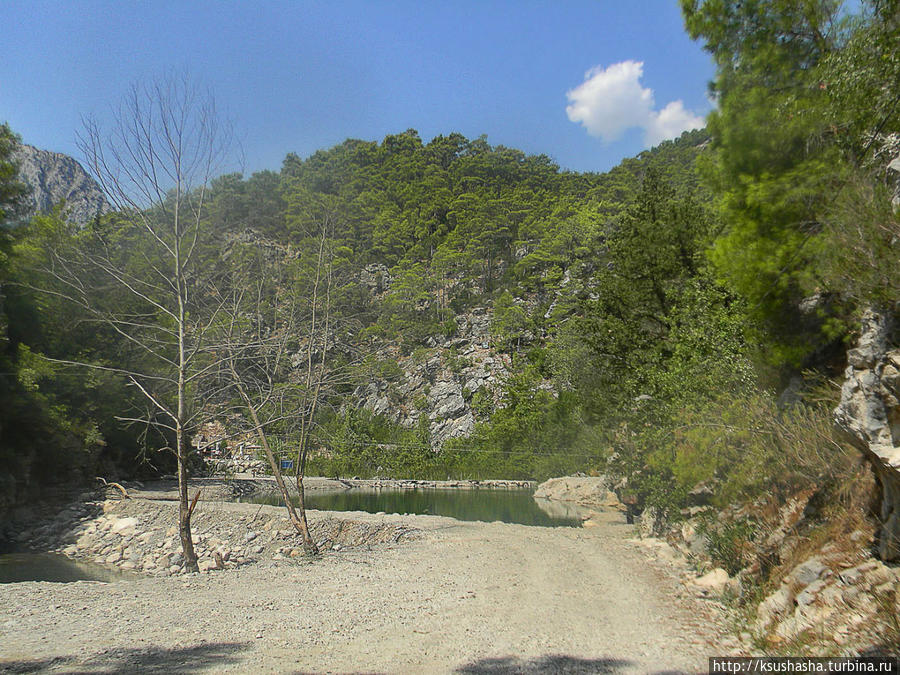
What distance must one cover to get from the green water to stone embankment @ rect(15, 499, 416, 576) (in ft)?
16.4

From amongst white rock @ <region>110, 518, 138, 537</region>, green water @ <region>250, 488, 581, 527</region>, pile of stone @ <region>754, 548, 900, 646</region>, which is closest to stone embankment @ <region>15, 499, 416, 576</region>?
white rock @ <region>110, 518, 138, 537</region>

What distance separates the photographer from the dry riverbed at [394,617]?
4277 millimetres

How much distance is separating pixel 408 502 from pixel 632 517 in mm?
11743

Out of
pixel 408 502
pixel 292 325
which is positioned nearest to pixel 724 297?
pixel 292 325

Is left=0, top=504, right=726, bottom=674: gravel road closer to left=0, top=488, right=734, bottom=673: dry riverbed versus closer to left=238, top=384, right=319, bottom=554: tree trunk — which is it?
left=0, top=488, right=734, bottom=673: dry riverbed

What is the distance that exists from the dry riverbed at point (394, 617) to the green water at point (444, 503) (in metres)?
9.43

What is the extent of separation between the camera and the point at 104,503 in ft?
55.7

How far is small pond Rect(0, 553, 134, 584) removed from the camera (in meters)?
10.8

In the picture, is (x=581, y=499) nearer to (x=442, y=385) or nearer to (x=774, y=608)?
(x=442, y=385)

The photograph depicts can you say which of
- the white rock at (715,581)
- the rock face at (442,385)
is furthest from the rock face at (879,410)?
the rock face at (442,385)

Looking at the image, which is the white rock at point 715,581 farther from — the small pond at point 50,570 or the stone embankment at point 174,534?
the small pond at point 50,570

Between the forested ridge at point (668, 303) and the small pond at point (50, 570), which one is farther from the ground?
the forested ridge at point (668, 303)

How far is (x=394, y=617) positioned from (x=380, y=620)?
0.57 feet

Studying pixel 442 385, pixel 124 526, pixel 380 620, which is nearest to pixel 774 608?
pixel 380 620
